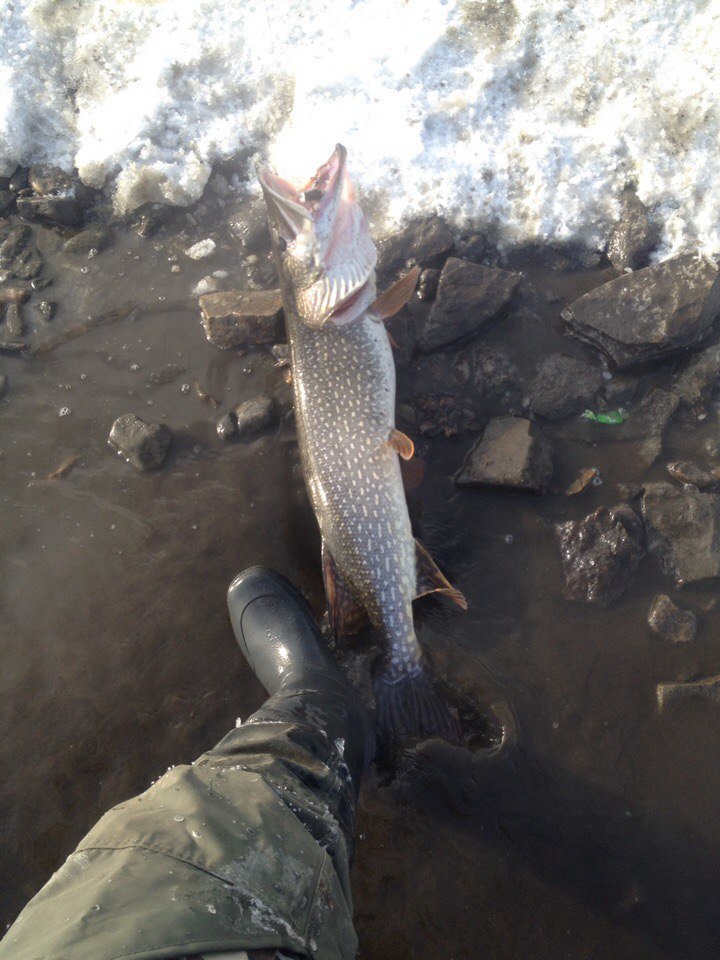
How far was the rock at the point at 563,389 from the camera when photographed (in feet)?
10.2

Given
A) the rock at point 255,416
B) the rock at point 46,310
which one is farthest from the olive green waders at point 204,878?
the rock at point 46,310

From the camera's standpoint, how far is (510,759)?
2.61 meters

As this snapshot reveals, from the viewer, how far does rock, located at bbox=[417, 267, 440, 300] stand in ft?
10.9

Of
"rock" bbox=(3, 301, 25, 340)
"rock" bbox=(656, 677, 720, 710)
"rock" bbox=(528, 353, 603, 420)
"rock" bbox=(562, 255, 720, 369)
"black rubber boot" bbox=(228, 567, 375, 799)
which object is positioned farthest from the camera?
"rock" bbox=(3, 301, 25, 340)

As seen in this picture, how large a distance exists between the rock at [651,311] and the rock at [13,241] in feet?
11.2

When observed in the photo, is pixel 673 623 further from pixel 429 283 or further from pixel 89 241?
pixel 89 241

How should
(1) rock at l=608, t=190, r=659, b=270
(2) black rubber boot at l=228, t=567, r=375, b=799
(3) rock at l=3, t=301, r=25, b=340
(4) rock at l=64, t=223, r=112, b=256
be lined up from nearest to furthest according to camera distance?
(2) black rubber boot at l=228, t=567, r=375, b=799 → (1) rock at l=608, t=190, r=659, b=270 → (3) rock at l=3, t=301, r=25, b=340 → (4) rock at l=64, t=223, r=112, b=256

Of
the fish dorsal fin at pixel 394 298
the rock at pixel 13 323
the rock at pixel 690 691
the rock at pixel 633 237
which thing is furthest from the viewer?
the rock at pixel 13 323

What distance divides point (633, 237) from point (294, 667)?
2.83m

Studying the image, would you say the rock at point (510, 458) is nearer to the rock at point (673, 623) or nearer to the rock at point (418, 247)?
the rock at point (673, 623)

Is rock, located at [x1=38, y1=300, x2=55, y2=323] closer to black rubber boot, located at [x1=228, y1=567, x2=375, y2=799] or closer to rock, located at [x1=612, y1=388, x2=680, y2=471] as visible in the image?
black rubber boot, located at [x1=228, y1=567, x2=375, y2=799]

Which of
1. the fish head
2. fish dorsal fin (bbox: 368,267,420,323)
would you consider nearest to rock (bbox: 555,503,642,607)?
fish dorsal fin (bbox: 368,267,420,323)

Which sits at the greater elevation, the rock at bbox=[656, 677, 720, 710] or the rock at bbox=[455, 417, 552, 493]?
the rock at bbox=[455, 417, 552, 493]

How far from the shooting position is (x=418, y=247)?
3.34 metres
